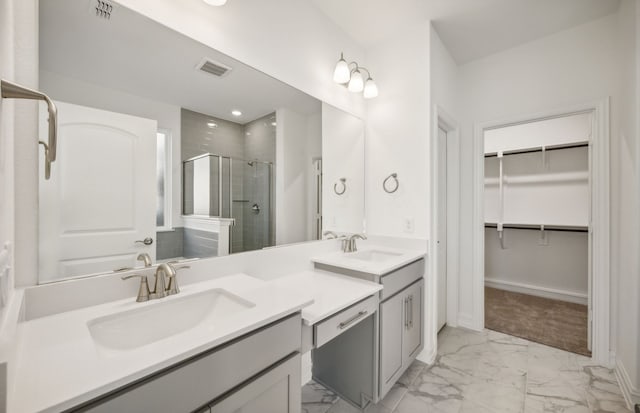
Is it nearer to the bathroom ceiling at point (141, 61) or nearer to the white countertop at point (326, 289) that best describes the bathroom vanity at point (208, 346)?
the white countertop at point (326, 289)

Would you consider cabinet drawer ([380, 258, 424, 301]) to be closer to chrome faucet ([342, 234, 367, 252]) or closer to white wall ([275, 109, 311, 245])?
chrome faucet ([342, 234, 367, 252])

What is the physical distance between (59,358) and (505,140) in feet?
15.1

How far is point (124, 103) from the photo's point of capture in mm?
1110

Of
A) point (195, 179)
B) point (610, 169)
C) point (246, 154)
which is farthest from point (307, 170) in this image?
point (610, 169)

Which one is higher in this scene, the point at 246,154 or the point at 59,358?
the point at 246,154

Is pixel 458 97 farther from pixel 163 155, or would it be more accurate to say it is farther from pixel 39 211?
pixel 39 211

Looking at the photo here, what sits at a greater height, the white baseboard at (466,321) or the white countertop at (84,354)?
the white countertop at (84,354)

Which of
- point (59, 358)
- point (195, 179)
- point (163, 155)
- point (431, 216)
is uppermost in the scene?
point (163, 155)

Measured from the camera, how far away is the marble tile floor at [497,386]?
164 centimetres

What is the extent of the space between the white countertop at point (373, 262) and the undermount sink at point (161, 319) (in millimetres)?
817

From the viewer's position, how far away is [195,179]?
4.34 feet

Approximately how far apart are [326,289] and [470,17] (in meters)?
2.38

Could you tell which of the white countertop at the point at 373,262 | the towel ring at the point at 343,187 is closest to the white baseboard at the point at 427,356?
the white countertop at the point at 373,262

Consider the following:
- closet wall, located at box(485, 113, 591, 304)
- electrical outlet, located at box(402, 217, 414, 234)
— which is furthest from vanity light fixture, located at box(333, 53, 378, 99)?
closet wall, located at box(485, 113, 591, 304)
